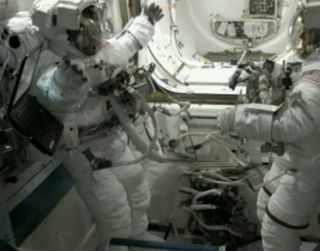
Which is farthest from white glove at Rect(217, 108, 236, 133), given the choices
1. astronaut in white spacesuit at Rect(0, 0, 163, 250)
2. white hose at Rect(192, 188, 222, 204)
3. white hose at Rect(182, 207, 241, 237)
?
white hose at Rect(182, 207, 241, 237)

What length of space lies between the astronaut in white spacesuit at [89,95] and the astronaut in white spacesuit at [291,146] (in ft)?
1.90

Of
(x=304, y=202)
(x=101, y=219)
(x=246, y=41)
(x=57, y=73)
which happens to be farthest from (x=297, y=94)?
(x=246, y=41)

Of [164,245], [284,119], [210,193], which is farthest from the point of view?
[210,193]

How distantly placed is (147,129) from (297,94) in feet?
3.57

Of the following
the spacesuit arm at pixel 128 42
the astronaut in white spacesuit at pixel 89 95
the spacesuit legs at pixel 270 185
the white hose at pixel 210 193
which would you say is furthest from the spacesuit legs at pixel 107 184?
the spacesuit legs at pixel 270 185

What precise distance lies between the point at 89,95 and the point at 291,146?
935 millimetres

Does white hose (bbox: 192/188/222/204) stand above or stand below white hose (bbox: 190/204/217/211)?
above

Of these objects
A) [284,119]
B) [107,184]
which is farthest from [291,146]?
[107,184]

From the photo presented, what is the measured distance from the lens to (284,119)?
185 cm

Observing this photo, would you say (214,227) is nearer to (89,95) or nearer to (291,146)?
(291,146)

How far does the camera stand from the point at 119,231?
7.41 feet

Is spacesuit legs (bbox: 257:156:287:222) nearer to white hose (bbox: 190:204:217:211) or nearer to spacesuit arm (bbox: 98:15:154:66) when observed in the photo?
white hose (bbox: 190:204:217:211)

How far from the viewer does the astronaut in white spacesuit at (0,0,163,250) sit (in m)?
1.76

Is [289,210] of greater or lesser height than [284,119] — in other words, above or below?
below
